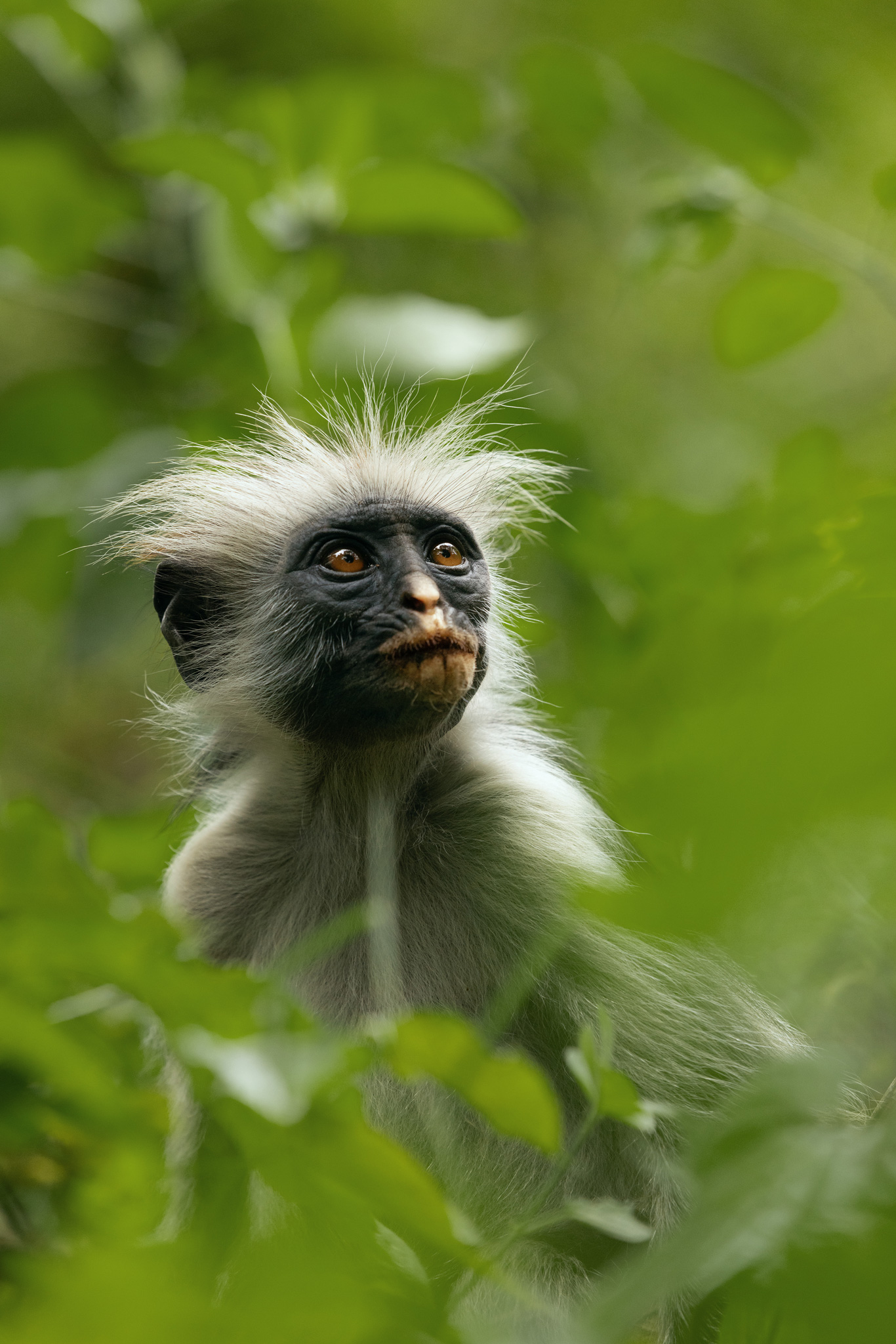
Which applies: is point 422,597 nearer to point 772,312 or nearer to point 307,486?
point 307,486

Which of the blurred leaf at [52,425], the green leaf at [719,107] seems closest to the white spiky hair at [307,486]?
the blurred leaf at [52,425]

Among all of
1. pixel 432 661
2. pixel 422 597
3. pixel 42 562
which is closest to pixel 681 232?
pixel 422 597

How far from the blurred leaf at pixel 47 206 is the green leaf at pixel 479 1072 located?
4143 mm

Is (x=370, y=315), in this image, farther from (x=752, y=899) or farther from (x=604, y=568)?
(x=752, y=899)

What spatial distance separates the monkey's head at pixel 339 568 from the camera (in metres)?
3.32

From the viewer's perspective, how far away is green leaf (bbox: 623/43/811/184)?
3725 millimetres

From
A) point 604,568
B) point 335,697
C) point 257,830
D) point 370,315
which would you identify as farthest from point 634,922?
point 370,315

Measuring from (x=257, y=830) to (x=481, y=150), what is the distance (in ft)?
11.9

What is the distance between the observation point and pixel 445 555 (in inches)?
145

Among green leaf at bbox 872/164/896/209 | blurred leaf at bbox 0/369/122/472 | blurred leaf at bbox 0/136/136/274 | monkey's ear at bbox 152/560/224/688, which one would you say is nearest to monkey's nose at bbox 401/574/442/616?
monkey's ear at bbox 152/560/224/688

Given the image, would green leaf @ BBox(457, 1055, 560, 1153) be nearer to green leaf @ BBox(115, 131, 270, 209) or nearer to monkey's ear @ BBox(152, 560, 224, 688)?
monkey's ear @ BBox(152, 560, 224, 688)

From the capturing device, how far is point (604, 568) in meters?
4.25

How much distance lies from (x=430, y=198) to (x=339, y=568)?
4.87 feet

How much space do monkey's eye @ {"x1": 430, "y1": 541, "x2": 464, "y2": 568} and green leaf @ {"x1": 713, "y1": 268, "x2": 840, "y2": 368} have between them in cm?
93
